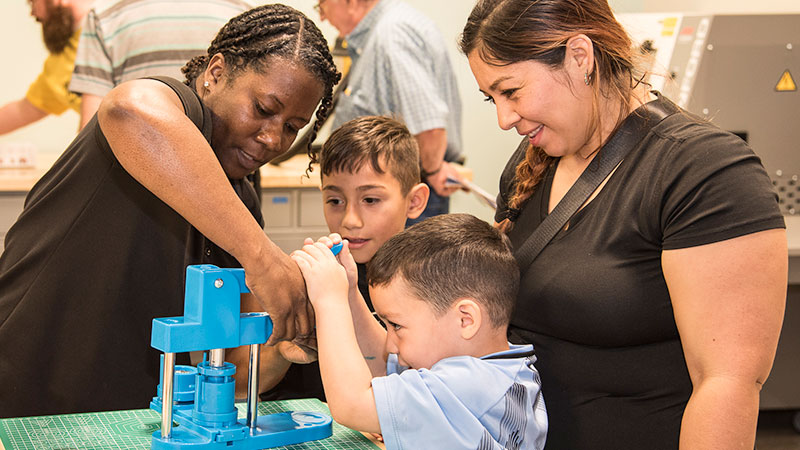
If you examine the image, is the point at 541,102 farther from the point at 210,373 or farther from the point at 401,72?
the point at 401,72

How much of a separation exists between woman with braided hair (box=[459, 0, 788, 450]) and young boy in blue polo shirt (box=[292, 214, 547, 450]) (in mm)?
98

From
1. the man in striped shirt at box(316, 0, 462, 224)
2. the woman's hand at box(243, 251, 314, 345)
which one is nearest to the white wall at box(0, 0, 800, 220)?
the man in striped shirt at box(316, 0, 462, 224)

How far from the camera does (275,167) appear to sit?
14.3 feet

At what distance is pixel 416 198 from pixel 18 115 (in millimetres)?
3021

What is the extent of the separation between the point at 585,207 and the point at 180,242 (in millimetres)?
732

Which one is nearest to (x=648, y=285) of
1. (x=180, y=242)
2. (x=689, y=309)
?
(x=689, y=309)

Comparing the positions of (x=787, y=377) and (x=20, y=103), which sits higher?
(x=20, y=103)

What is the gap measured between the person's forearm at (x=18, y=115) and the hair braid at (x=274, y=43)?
3151 mm

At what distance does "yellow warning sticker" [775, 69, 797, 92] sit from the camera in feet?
10.7

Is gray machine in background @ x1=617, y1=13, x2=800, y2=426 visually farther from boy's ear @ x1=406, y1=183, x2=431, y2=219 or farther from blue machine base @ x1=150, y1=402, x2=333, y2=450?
blue machine base @ x1=150, y1=402, x2=333, y2=450

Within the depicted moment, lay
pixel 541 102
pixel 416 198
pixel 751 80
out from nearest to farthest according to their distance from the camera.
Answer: pixel 541 102 → pixel 416 198 → pixel 751 80

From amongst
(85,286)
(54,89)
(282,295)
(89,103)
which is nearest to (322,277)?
(282,295)

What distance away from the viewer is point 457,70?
5.17 meters

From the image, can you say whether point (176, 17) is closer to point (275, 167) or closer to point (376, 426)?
point (275, 167)
